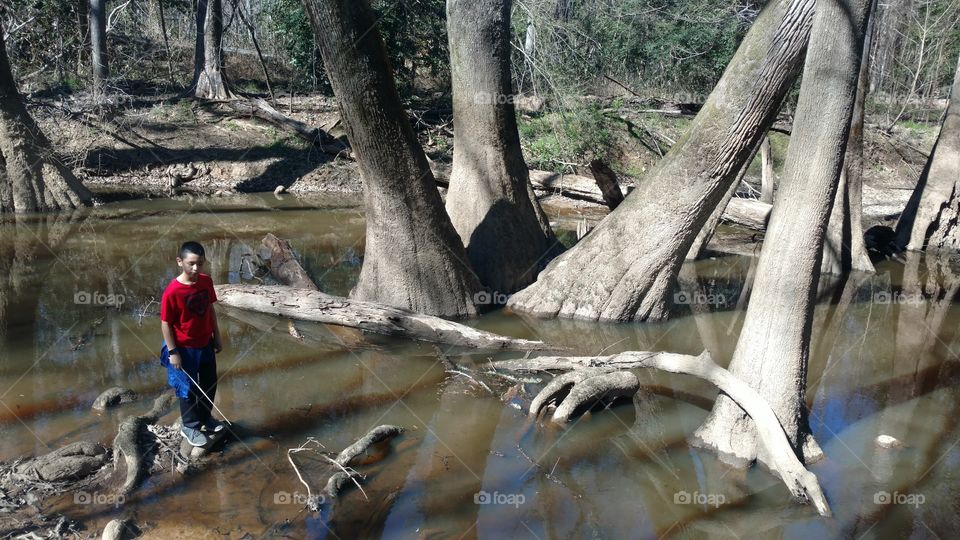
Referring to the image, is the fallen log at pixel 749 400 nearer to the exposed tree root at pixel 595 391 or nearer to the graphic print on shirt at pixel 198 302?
the exposed tree root at pixel 595 391

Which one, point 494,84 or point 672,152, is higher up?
point 494,84

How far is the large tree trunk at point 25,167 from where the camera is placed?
1445 cm

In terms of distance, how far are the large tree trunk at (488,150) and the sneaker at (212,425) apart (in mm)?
4881

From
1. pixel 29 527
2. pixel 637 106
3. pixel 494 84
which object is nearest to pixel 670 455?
pixel 29 527

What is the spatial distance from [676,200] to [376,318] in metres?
3.76

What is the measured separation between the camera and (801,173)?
242 inches

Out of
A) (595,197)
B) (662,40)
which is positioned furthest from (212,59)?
(662,40)

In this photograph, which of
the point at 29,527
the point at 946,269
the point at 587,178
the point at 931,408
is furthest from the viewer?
the point at 587,178

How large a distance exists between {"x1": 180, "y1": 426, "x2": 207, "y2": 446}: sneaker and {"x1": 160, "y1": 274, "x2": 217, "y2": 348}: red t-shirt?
0.67m

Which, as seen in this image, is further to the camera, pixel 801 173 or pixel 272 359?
pixel 272 359

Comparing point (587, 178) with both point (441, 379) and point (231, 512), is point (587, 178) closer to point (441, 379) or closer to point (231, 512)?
point (441, 379)

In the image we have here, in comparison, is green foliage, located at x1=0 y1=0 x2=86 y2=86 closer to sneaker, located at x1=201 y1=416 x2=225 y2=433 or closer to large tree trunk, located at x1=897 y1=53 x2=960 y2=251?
sneaker, located at x1=201 y1=416 x2=225 y2=433

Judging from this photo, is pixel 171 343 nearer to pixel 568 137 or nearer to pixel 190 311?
pixel 190 311

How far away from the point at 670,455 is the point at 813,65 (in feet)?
10.8
